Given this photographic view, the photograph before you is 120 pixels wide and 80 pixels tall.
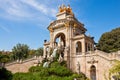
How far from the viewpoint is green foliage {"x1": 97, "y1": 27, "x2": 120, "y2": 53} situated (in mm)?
41344

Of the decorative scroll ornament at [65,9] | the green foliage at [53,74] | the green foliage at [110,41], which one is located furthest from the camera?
the green foliage at [110,41]

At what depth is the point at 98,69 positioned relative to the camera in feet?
98.6

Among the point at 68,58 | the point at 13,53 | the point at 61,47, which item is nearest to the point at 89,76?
the point at 68,58

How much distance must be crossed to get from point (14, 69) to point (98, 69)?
48.9ft

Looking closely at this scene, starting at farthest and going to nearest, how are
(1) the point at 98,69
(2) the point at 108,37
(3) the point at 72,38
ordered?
1. (2) the point at 108,37
2. (3) the point at 72,38
3. (1) the point at 98,69

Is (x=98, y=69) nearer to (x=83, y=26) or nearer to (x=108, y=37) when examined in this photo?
(x=83, y=26)

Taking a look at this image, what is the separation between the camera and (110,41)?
138 ft

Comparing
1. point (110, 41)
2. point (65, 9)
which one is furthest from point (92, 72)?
point (110, 41)

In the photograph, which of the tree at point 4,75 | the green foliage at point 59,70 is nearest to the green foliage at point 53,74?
the green foliage at point 59,70

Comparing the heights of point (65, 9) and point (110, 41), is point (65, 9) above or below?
above

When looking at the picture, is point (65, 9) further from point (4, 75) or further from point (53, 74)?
point (4, 75)

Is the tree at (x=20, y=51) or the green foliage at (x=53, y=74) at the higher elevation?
the tree at (x=20, y=51)

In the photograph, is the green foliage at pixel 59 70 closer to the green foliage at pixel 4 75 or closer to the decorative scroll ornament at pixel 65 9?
the green foliage at pixel 4 75

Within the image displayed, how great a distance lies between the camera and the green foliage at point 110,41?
4134 centimetres
